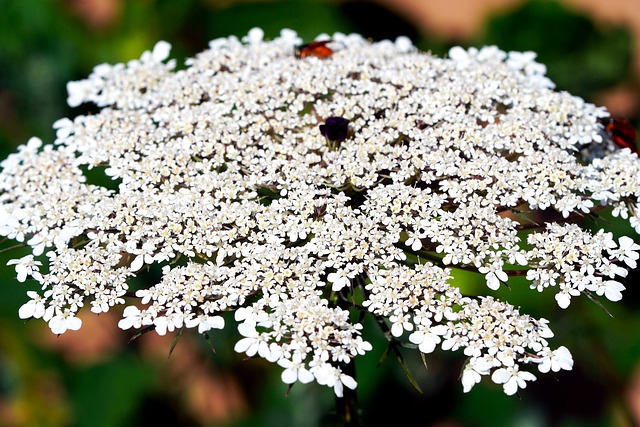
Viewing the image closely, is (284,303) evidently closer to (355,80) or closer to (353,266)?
(353,266)

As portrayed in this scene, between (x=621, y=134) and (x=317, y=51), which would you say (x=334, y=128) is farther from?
(x=621, y=134)

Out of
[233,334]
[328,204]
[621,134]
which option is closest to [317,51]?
[328,204]

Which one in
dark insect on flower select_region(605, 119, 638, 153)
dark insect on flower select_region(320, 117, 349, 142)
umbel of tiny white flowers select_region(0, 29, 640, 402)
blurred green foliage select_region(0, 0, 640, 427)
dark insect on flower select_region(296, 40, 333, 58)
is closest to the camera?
umbel of tiny white flowers select_region(0, 29, 640, 402)

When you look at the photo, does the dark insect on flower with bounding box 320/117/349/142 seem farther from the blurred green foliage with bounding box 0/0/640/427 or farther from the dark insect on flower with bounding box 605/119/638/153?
the blurred green foliage with bounding box 0/0/640/427

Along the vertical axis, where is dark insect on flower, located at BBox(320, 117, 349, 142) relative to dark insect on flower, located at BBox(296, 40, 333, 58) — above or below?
below

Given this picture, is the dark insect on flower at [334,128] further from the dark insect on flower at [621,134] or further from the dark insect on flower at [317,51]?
the dark insect on flower at [621,134]

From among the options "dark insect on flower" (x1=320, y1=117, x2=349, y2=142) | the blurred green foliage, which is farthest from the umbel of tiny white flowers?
the blurred green foliage
